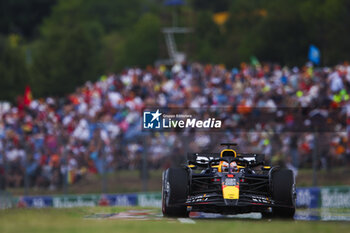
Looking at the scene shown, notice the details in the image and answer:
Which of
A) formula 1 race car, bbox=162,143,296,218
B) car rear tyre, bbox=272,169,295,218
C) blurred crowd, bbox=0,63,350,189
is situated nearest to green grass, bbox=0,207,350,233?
formula 1 race car, bbox=162,143,296,218

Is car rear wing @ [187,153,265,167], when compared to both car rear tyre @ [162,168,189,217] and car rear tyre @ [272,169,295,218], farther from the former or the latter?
car rear tyre @ [272,169,295,218]

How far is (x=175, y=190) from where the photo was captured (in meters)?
12.6

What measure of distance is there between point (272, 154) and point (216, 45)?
62239 mm

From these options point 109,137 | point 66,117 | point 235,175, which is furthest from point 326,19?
point 235,175

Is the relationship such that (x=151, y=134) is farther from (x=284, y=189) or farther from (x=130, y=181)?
(x=284, y=189)

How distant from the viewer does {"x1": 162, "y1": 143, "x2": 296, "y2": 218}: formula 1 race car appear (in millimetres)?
12289

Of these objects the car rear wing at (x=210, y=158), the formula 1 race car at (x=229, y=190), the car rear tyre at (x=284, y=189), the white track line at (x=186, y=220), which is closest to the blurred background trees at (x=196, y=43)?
the car rear wing at (x=210, y=158)

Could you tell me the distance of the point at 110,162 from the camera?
22078mm

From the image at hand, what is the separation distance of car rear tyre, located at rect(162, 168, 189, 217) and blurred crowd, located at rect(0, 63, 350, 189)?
711 cm

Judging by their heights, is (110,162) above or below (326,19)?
below

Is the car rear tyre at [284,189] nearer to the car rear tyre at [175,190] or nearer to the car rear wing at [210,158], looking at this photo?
the car rear wing at [210,158]

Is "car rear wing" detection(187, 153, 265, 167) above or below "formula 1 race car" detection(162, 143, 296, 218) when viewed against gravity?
above

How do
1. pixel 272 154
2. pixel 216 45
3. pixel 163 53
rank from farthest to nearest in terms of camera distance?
pixel 216 45
pixel 163 53
pixel 272 154

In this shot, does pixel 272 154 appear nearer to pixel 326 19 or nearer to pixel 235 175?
pixel 235 175
